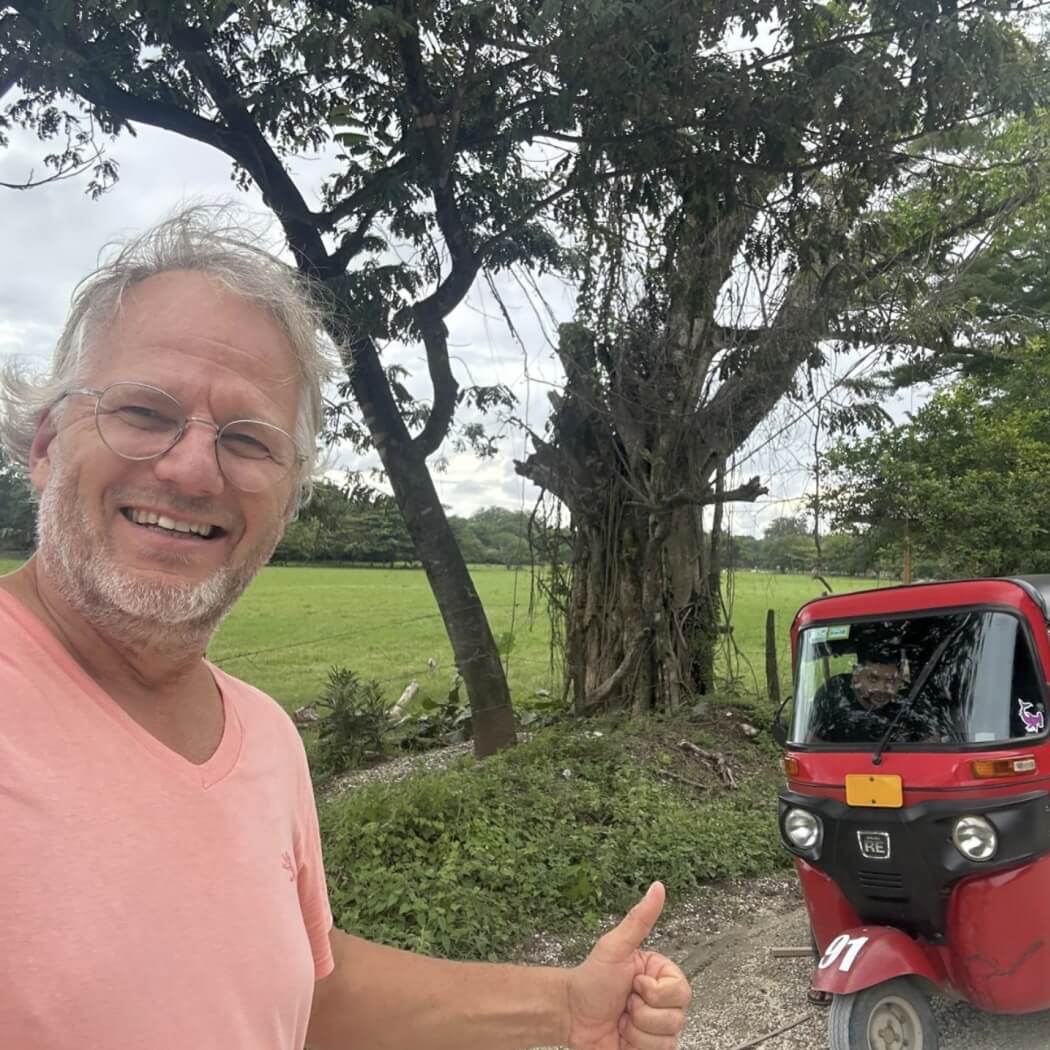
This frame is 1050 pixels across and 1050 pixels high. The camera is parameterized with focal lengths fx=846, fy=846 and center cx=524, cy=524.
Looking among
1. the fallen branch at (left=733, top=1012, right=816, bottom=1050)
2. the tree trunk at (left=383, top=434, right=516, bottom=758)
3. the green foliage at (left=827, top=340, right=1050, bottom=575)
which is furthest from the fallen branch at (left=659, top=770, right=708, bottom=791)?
the green foliage at (left=827, top=340, right=1050, bottom=575)

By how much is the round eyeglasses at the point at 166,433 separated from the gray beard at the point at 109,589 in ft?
0.29

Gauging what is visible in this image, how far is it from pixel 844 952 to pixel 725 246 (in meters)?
5.98

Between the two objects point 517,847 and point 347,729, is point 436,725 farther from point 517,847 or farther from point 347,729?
point 517,847

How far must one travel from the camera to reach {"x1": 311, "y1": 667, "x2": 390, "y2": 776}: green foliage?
826 centimetres

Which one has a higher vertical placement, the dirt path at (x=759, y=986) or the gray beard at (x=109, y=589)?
the gray beard at (x=109, y=589)

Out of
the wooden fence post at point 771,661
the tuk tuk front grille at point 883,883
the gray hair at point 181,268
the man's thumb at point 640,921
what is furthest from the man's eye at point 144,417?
the wooden fence post at point 771,661

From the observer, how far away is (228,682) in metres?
1.53

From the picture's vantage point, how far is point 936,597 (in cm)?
344

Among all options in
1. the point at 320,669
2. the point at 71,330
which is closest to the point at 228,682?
the point at 71,330

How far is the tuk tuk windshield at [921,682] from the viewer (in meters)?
3.18

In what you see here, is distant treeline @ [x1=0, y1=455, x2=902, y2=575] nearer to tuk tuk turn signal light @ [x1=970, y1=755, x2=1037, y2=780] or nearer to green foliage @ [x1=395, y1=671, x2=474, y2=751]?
green foliage @ [x1=395, y1=671, x2=474, y2=751]

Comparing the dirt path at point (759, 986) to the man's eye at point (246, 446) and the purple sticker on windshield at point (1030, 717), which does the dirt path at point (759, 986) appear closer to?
the purple sticker on windshield at point (1030, 717)

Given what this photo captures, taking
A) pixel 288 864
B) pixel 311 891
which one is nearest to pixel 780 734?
pixel 311 891

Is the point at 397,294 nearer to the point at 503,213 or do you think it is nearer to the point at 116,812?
the point at 503,213
